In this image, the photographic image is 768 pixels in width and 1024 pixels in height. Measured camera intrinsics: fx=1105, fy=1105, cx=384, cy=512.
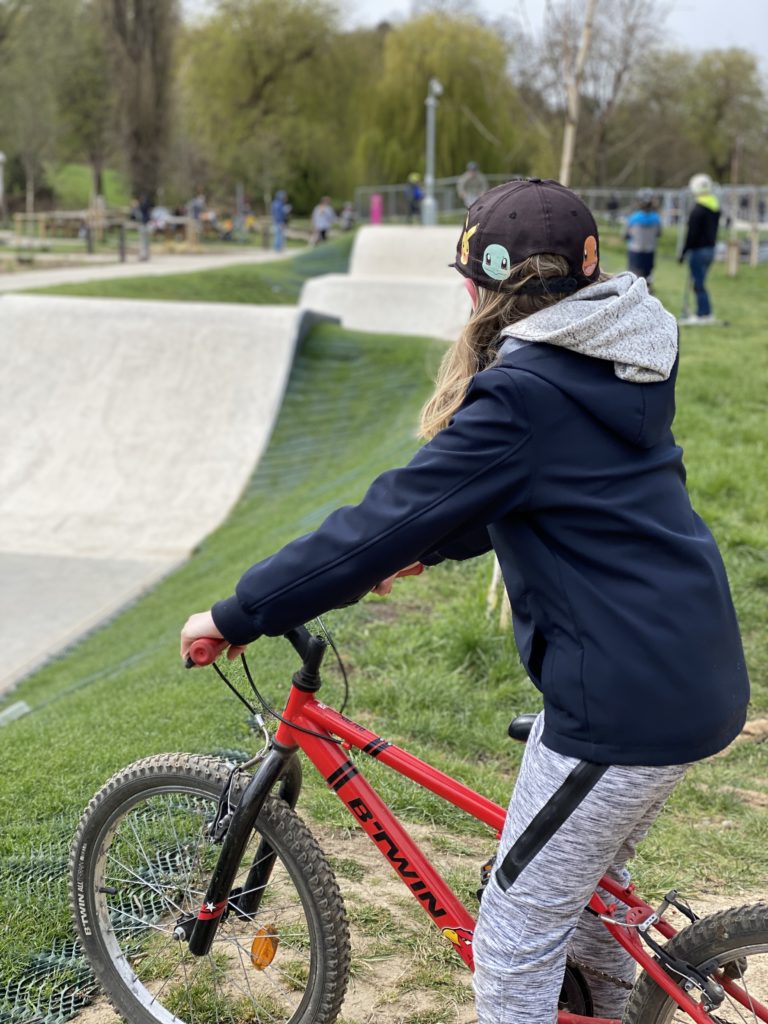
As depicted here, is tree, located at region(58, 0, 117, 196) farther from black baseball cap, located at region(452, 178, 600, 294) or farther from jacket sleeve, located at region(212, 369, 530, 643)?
jacket sleeve, located at region(212, 369, 530, 643)

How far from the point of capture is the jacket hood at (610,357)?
6.14ft

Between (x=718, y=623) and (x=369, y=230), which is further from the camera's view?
(x=369, y=230)

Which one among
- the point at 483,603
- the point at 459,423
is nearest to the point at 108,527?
the point at 483,603

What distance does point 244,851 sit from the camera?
2.36 metres

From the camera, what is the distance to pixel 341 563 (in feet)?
6.37

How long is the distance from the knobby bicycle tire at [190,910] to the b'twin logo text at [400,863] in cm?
13

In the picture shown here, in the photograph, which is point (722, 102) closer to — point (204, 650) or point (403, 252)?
point (403, 252)

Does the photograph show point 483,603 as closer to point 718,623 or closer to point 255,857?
point 255,857

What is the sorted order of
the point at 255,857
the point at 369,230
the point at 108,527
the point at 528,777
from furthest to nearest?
the point at 369,230
the point at 108,527
the point at 255,857
the point at 528,777

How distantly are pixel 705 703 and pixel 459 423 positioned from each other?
25.6 inches

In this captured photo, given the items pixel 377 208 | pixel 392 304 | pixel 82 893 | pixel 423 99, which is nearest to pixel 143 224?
pixel 377 208

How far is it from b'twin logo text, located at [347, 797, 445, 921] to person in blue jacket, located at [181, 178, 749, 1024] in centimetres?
28

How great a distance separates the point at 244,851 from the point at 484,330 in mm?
1207

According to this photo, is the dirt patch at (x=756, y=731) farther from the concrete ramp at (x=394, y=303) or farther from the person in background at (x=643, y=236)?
the concrete ramp at (x=394, y=303)
